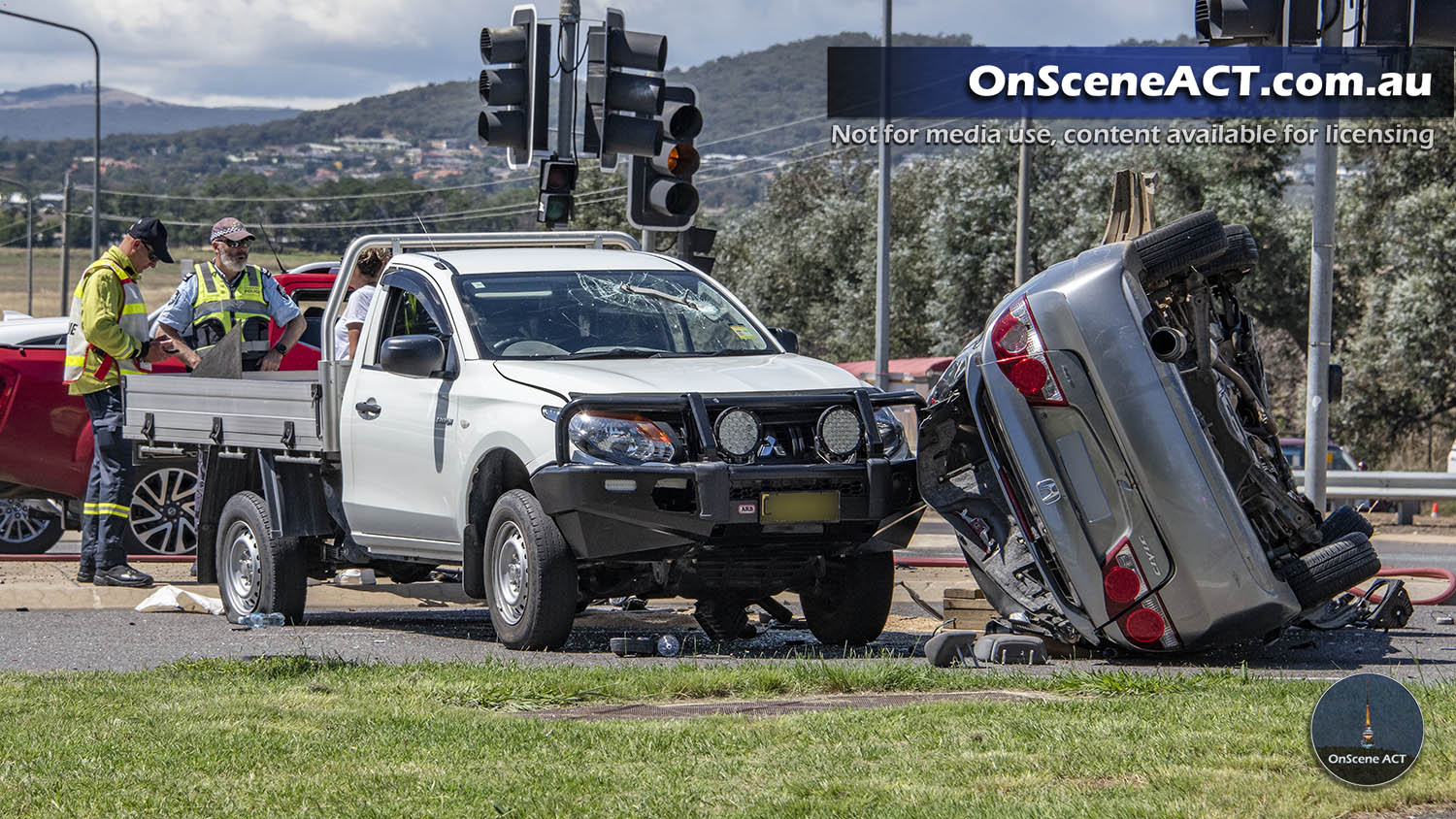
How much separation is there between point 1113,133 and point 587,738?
2814 cm

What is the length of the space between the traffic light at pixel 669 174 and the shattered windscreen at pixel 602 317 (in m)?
4.10

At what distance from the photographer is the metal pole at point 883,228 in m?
27.8

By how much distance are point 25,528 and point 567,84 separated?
5.39 meters

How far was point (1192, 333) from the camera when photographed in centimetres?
796

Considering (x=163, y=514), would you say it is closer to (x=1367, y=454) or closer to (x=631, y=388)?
(x=631, y=388)

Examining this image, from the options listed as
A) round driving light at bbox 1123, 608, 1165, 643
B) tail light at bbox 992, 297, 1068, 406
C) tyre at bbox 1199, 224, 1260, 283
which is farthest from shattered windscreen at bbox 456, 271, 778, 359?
round driving light at bbox 1123, 608, 1165, 643

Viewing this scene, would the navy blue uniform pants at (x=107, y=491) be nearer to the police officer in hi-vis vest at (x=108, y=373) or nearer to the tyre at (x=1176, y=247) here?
the police officer in hi-vis vest at (x=108, y=373)

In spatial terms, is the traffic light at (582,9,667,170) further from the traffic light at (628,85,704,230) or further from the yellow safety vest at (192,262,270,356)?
the yellow safety vest at (192,262,270,356)

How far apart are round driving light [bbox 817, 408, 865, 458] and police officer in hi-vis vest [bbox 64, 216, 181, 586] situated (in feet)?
16.3

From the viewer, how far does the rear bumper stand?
8094 mm

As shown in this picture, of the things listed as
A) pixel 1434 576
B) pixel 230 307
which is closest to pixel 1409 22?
pixel 1434 576

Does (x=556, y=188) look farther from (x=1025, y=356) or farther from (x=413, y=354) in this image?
(x=1025, y=356)

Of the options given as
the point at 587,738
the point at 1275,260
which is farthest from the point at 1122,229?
the point at 1275,260

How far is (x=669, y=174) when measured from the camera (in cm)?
1412
